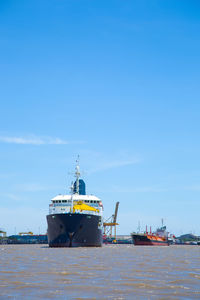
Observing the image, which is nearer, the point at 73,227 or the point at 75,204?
the point at 73,227

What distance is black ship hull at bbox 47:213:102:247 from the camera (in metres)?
56.8

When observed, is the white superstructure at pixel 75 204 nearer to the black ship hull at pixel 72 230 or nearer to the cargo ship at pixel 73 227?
the cargo ship at pixel 73 227

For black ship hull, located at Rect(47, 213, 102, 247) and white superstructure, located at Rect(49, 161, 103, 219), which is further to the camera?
white superstructure, located at Rect(49, 161, 103, 219)

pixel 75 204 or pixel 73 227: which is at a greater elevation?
pixel 75 204

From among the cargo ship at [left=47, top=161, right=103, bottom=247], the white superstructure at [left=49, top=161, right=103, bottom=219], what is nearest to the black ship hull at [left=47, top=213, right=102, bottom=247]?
the cargo ship at [left=47, top=161, right=103, bottom=247]

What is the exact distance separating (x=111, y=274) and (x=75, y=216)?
124 ft

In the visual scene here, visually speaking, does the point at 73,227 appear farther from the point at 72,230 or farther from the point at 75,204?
the point at 75,204

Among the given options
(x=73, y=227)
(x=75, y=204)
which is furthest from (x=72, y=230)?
(x=75, y=204)

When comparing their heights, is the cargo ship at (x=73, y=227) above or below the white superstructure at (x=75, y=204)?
below

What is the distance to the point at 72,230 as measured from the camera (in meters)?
56.8

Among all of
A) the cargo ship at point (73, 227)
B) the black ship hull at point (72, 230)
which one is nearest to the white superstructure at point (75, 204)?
the cargo ship at point (73, 227)

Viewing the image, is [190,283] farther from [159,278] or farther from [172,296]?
[172,296]

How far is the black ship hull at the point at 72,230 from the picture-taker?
5675 centimetres

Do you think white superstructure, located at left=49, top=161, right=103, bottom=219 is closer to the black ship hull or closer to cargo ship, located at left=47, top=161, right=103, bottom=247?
cargo ship, located at left=47, top=161, right=103, bottom=247
